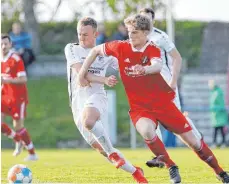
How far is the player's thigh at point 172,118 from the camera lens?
10.2 meters

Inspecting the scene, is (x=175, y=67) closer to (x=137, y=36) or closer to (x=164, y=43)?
(x=164, y=43)

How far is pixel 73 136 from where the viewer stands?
90.6 ft

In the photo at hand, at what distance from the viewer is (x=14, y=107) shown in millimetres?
17125

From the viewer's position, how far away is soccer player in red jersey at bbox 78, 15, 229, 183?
10.1m

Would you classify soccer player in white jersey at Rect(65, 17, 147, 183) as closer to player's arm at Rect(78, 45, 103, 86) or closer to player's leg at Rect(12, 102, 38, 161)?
player's arm at Rect(78, 45, 103, 86)

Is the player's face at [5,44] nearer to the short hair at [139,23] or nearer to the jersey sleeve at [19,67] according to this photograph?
the jersey sleeve at [19,67]

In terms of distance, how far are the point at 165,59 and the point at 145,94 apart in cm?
317

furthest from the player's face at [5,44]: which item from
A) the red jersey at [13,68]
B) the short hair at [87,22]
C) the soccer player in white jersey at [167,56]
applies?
the short hair at [87,22]

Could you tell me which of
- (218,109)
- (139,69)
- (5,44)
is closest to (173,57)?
(139,69)

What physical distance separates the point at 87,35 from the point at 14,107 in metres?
5.75

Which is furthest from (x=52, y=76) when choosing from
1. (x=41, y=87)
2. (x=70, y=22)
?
(x=70, y=22)

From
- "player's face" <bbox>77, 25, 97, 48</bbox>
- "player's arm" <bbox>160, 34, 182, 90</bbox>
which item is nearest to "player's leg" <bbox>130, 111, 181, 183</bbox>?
"player's arm" <bbox>160, 34, 182, 90</bbox>

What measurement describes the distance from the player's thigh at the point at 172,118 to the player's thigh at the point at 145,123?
0.08 metres

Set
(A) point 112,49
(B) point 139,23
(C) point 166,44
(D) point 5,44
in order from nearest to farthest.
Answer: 1. (B) point 139,23
2. (A) point 112,49
3. (C) point 166,44
4. (D) point 5,44
